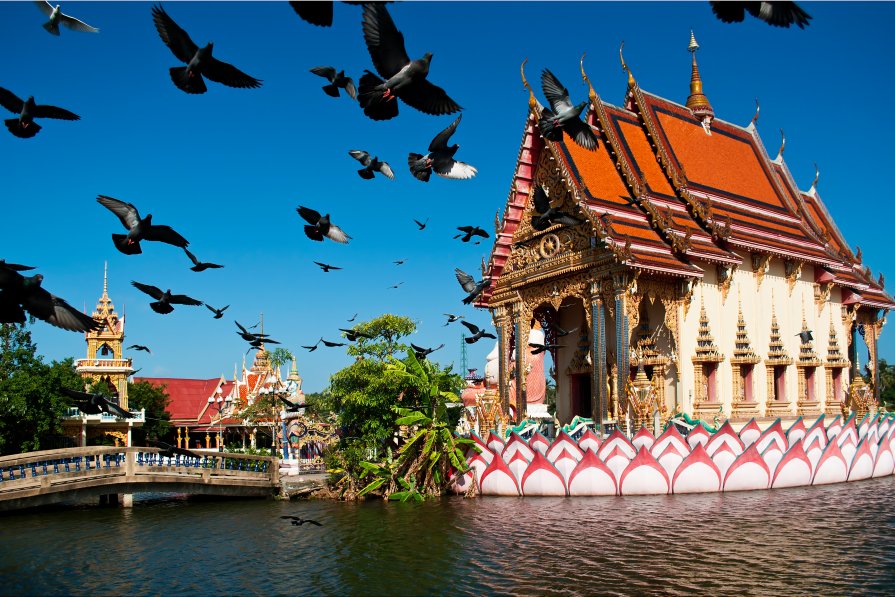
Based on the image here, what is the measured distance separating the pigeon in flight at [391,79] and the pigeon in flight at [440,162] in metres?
1.56

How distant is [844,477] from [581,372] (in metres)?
8.15

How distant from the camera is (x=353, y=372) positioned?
72.2 ft

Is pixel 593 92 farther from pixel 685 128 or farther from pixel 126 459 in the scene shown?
pixel 126 459

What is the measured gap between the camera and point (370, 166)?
10.3m

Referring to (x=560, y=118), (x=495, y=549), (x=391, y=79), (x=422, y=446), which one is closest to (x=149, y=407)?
(x=422, y=446)

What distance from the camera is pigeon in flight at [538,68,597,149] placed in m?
9.02

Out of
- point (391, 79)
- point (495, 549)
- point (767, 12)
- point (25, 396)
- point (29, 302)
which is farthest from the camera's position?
point (25, 396)

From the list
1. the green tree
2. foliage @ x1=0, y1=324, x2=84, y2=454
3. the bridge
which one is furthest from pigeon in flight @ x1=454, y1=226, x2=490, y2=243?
the green tree

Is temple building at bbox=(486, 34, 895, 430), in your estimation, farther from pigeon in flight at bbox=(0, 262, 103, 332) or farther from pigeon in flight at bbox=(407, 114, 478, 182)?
pigeon in flight at bbox=(0, 262, 103, 332)

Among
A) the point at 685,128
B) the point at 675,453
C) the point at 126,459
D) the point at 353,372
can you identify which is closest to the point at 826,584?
the point at 675,453

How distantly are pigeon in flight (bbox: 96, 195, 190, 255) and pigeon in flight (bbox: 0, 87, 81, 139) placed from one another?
43.0 inches

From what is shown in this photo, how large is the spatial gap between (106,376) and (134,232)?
3420cm

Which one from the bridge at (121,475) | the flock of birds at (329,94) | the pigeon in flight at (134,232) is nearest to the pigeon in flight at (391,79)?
the flock of birds at (329,94)

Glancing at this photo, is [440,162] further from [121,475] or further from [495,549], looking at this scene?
[121,475]
